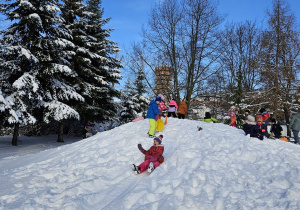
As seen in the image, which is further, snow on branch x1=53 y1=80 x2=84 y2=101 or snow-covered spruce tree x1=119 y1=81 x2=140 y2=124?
snow-covered spruce tree x1=119 y1=81 x2=140 y2=124

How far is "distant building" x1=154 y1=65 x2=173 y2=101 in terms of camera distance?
18.8m

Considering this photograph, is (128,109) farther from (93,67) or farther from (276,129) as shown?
(276,129)

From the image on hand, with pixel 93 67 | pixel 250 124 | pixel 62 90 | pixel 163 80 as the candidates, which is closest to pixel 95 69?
pixel 93 67

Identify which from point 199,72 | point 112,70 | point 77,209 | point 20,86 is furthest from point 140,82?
point 77,209

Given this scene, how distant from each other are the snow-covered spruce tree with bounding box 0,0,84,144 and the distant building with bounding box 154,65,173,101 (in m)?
8.29

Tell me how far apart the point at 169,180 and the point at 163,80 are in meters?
15.1

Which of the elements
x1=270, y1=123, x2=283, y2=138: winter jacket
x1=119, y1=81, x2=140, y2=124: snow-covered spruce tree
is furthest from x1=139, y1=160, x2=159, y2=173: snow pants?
x1=119, y1=81, x2=140, y2=124: snow-covered spruce tree

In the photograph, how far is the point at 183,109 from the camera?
1399cm

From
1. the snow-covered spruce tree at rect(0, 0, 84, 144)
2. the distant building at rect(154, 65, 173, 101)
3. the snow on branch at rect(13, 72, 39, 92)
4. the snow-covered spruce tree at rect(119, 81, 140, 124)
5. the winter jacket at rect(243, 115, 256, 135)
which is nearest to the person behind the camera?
the winter jacket at rect(243, 115, 256, 135)

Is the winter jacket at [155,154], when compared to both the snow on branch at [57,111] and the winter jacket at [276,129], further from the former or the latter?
the winter jacket at [276,129]

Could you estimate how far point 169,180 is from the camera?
185 inches

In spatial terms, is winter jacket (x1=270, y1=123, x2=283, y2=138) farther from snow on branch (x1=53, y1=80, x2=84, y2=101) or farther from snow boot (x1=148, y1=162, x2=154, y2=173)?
snow on branch (x1=53, y1=80, x2=84, y2=101)

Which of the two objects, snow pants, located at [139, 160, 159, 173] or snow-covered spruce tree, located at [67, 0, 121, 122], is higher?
snow-covered spruce tree, located at [67, 0, 121, 122]

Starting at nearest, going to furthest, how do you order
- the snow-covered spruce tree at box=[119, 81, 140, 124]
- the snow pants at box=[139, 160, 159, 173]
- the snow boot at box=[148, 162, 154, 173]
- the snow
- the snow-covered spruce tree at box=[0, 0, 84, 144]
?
the snow → the snow boot at box=[148, 162, 154, 173] → the snow pants at box=[139, 160, 159, 173] → the snow-covered spruce tree at box=[0, 0, 84, 144] → the snow-covered spruce tree at box=[119, 81, 140, 124]
